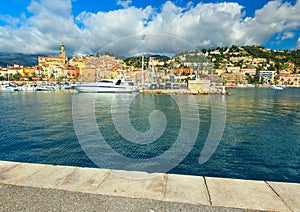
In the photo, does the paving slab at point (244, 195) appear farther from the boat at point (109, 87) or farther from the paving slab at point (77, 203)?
the boat at point (109, 87)

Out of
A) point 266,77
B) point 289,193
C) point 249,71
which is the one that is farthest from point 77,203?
point 249,71


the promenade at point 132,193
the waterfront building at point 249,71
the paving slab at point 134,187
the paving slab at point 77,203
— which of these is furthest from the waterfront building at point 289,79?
the paving slab at point 77,203

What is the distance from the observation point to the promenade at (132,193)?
7.93ft

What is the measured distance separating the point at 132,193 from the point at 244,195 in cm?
160

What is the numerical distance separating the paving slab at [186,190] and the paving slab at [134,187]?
0.12 m

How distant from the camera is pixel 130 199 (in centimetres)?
256

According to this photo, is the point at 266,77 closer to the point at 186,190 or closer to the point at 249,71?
the point at 249,71

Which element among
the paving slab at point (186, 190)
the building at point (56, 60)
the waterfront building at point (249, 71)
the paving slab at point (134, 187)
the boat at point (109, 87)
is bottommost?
the paving slab at point (134, 187)

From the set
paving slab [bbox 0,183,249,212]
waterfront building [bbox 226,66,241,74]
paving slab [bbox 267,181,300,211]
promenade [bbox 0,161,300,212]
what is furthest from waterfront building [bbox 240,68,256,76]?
paving slab [bbox 0,183,249,212]

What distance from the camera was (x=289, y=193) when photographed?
2697 mm

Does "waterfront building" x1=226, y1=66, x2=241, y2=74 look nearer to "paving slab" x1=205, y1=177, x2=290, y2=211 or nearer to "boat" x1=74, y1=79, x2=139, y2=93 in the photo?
"boat" x1=74, y1=79, x2=139, y2=93

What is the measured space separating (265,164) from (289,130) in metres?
7.07

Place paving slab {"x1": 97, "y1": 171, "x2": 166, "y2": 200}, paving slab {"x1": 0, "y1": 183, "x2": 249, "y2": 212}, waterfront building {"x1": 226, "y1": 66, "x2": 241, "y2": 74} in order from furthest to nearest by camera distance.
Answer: waterfront building {"x1": 226, "y1": 66, "x2": 241, "y2": 74} < paving slab {"x1": 97, "y1": 171, "x2": 166, "y2": 200} < paving slab {"x1": 0, "y1": 183, "x2": 249, "y2": 212}

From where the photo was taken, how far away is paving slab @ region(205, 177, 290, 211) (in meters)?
2.42
